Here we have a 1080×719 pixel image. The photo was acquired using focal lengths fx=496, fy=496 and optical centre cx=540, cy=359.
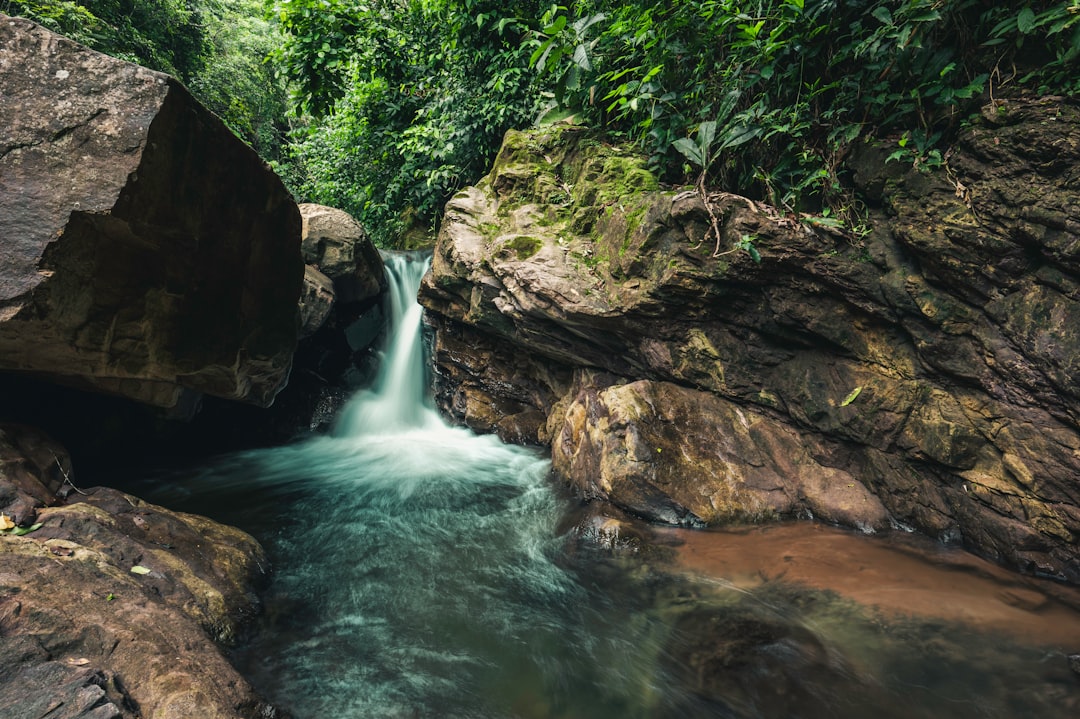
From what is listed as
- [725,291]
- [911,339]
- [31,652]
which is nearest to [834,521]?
[911,339]

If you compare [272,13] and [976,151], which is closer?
[976,151]

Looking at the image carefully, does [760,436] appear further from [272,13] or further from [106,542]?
[272,13]

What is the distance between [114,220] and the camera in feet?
11.7

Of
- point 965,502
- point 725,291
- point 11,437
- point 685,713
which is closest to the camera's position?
point 685,713

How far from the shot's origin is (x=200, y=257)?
4.45 metres

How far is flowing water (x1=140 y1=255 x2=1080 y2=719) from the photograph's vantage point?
2926 mm

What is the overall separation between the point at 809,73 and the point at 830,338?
2.50 metres

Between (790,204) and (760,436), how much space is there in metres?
2.34

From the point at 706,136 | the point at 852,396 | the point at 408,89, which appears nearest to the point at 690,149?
the point at 706,136

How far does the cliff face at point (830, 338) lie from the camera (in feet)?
12.3

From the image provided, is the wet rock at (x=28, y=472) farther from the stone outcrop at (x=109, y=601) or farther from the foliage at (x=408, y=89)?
the foliage at (x=408, y=89)

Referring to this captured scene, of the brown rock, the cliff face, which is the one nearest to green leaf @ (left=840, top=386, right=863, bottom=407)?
the cliff face

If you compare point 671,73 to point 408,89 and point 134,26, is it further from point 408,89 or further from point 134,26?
point 134,26

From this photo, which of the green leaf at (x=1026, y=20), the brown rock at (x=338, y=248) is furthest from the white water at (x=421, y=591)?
the green leaf at (x=1026, y=20)
